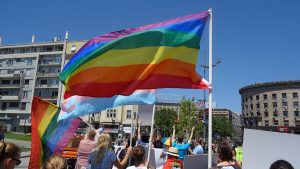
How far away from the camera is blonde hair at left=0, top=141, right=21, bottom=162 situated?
10.7 ft

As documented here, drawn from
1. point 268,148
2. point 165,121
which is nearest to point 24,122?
point 165,121

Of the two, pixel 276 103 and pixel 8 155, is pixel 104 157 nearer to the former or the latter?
pixel 8 155

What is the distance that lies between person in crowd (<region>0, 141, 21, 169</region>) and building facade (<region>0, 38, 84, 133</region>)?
266 ft

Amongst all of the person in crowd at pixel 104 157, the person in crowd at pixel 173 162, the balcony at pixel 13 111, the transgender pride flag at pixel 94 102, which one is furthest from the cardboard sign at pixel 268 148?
the balcony at pixel 13 111

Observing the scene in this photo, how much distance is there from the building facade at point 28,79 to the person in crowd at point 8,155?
266ft

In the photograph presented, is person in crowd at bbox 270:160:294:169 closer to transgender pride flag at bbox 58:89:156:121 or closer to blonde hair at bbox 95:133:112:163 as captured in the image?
blonde hair at bbox 95:133:112:163

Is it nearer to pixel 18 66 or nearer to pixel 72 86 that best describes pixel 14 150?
pixel 72 86

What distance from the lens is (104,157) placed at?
5797mm

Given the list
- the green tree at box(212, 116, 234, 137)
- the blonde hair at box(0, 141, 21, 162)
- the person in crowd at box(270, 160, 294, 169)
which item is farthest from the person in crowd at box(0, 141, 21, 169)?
the green tree at box(212, 116, 234, 137)

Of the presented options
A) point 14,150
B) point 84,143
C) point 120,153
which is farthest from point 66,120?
point 14,150

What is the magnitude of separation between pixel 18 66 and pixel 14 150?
3698 inches

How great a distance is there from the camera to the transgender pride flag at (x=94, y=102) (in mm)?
7027

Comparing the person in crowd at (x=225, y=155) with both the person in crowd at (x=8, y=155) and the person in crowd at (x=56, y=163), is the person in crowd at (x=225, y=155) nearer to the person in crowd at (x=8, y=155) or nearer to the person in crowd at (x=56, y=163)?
the person in crowd at (x=56, y=163)

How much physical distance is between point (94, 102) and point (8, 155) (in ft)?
12.6
